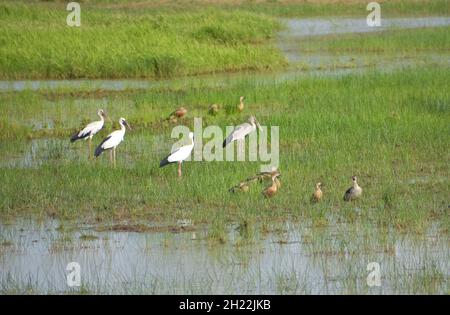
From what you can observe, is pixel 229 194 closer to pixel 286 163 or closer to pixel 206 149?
pixel 286 163

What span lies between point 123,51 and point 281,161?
9.59m

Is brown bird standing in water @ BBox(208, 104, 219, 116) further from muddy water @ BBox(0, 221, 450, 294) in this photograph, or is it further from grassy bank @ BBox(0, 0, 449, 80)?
muddy water @ BBox(0, 221, 450, 294)

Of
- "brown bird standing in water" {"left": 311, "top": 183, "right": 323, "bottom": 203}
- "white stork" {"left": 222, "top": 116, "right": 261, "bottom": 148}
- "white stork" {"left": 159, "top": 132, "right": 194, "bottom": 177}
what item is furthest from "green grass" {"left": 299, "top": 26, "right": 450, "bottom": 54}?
"brown bird standing in water" {"left": 311, "top": 183, "right": 323, "bottom": 203}

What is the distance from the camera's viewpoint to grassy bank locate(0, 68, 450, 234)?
9.93m

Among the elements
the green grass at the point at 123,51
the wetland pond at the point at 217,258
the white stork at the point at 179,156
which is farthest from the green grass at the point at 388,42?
the wetland pond at the point at 217,258

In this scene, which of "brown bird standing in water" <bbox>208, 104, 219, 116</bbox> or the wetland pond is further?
"brown bird standing in water" <bbox>208, 104, 219, 116</bbox>

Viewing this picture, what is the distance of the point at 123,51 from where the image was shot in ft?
68.2

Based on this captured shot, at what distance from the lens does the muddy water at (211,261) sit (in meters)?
7.79

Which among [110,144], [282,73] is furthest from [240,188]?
[282,73]

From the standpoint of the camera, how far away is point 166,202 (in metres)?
10.2

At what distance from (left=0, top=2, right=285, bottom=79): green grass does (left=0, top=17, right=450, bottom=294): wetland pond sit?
1079 cm

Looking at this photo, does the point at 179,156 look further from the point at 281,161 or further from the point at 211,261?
the point at 211,261
